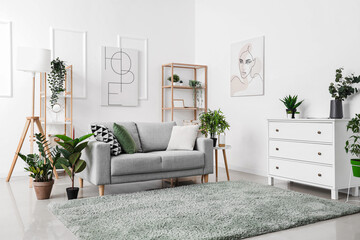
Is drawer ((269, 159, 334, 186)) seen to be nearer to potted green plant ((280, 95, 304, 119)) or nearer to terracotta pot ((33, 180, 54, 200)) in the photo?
potted green plant ((280, 95, 304, 119))

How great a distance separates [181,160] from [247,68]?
6.99 feet

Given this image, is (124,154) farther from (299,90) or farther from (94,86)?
(299,90)

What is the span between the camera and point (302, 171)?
402 centimetres

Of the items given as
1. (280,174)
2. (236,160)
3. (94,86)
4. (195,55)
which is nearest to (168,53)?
(195,55)

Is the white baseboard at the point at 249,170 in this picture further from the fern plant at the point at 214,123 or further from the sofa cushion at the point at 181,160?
the sofa cushion at the point at 181,160

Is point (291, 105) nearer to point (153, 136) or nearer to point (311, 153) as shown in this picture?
→ point (311, 153)

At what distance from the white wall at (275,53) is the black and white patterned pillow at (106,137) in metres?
2.35

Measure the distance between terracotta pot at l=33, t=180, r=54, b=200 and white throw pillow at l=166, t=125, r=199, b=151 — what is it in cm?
155

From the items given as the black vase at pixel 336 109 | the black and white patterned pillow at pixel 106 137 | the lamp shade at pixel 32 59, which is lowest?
the black and white patterned pillow at pixel 106 137

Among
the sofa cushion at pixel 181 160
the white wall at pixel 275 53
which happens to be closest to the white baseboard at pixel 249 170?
the white wall at pixel 275 53

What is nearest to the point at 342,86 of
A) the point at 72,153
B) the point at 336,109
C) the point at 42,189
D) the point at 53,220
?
the point at 336,109

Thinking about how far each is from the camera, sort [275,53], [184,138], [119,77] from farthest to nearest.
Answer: [119,77], [275,53], [184,138]

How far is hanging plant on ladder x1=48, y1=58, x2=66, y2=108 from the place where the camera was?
5.02 metres

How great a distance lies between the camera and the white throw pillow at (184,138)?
441 centimetres
